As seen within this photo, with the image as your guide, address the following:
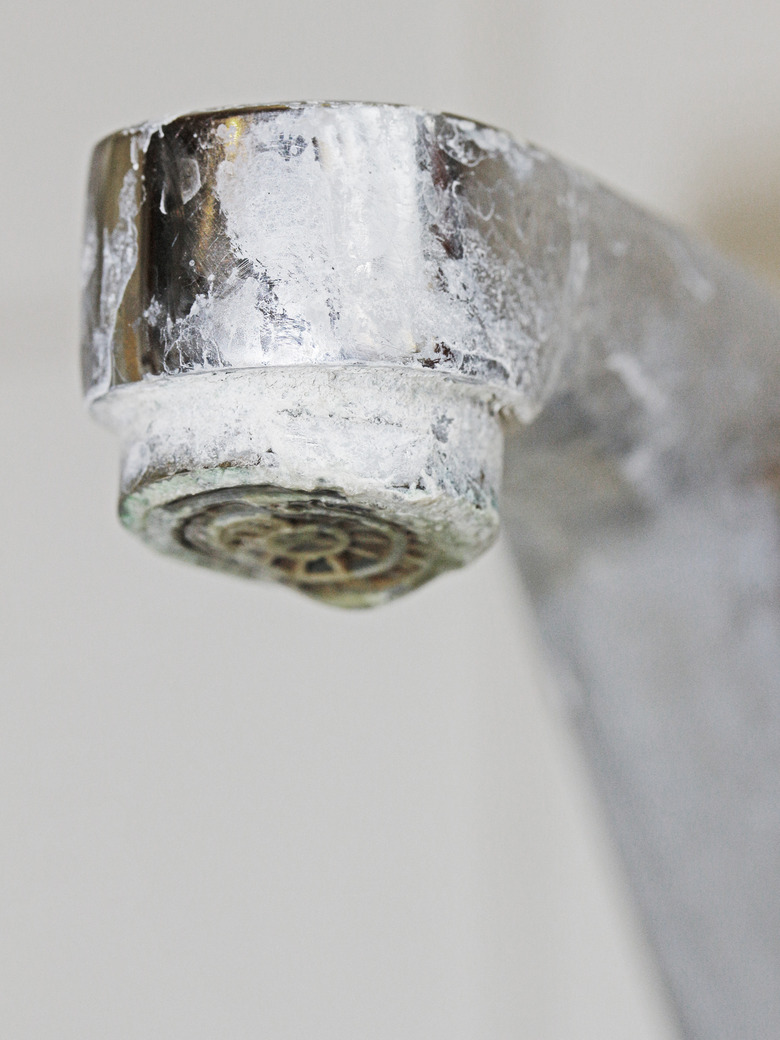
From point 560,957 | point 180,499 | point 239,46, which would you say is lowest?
point 560,957

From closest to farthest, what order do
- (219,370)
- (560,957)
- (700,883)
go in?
(219,370) → (700,883) → (560,957)

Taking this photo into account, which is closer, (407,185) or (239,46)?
(407,185)

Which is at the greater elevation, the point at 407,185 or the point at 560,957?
the point at 407,185

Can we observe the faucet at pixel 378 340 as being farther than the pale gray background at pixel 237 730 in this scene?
No

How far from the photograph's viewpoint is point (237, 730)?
1.22ft

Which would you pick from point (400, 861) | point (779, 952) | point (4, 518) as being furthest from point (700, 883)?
point (4, 518)

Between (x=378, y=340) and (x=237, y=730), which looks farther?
(x=237, y=730)

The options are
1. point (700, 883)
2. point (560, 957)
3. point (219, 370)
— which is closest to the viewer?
point (219, 370)

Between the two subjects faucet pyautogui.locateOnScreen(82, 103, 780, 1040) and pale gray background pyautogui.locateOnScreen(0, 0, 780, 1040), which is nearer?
faucet pyautogui.locateOnScreen(82, 103, 780, 1040)

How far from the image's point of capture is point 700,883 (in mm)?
239

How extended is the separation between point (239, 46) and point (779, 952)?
0.98 ft

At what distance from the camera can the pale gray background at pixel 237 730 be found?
0.36m

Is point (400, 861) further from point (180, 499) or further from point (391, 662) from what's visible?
point (180, 499)

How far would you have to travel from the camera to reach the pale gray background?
1.18 ft
